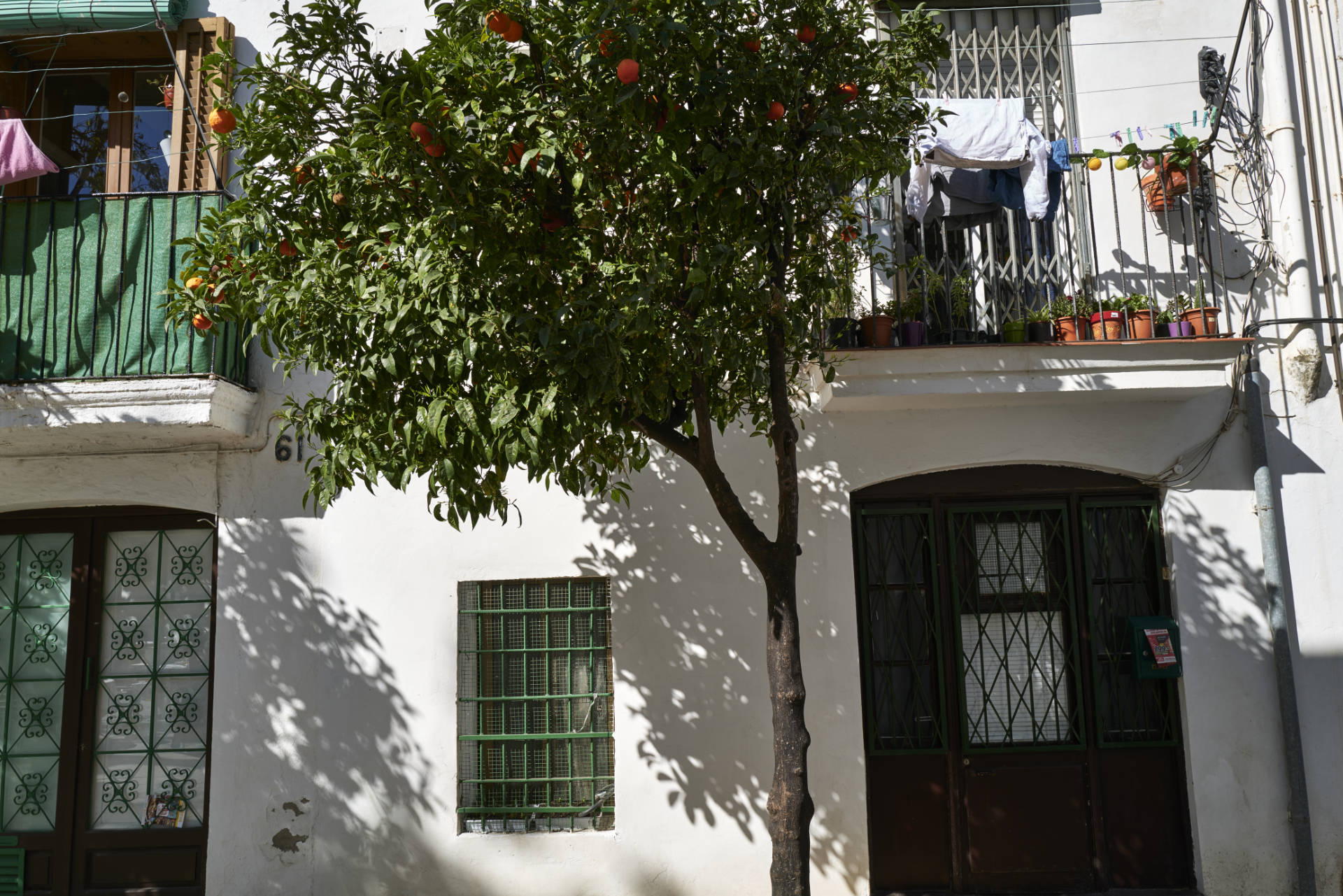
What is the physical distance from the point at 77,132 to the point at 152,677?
3938mm

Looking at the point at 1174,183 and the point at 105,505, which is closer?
the point at 1174,183

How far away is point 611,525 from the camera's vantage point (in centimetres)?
654

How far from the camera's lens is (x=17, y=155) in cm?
635

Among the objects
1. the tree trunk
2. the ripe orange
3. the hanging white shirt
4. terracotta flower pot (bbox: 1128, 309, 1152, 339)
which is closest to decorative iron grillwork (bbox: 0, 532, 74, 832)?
the ripe orange

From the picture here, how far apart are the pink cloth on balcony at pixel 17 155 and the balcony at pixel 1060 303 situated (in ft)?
16.7

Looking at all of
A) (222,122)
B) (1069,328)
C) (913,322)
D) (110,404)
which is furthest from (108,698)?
(1069,328)

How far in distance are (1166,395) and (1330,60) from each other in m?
2.54

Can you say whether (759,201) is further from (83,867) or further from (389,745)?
(83,867)

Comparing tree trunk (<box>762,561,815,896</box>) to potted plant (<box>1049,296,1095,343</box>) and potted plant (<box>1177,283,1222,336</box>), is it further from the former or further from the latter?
potted plant (<box>1177,283,1222,336</box>)

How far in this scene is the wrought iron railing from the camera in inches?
250

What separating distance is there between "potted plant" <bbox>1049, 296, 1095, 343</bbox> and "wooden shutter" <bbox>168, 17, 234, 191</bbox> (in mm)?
5560

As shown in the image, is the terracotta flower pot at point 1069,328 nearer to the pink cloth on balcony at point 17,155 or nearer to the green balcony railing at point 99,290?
the green balcony railing at point 99,290

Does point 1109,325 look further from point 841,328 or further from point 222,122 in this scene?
point 222,122

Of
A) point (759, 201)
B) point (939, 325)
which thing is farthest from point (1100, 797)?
point (759, 201)
